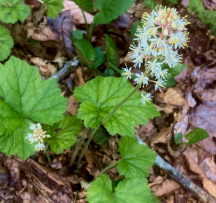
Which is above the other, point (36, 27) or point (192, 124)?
point (36, 27)

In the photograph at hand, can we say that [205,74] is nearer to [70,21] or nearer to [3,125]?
[70,21]

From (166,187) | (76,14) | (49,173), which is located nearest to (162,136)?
(166,187)

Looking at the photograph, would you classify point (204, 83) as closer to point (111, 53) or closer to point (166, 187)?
point (111, 53)

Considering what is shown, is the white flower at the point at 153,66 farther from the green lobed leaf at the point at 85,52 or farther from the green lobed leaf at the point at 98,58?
the green lobed leaf at the point at 98,58

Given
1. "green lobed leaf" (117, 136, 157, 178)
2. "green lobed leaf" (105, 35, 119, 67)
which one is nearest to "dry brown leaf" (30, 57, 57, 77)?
"green lobed leaf" (105, 35, 119, 67)

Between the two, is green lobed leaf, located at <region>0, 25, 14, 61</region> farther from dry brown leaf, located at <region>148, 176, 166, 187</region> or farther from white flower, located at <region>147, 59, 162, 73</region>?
dry brown leaf, located at <region>148, 176, 166, 187</region>

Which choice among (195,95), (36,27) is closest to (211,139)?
(195,95)
